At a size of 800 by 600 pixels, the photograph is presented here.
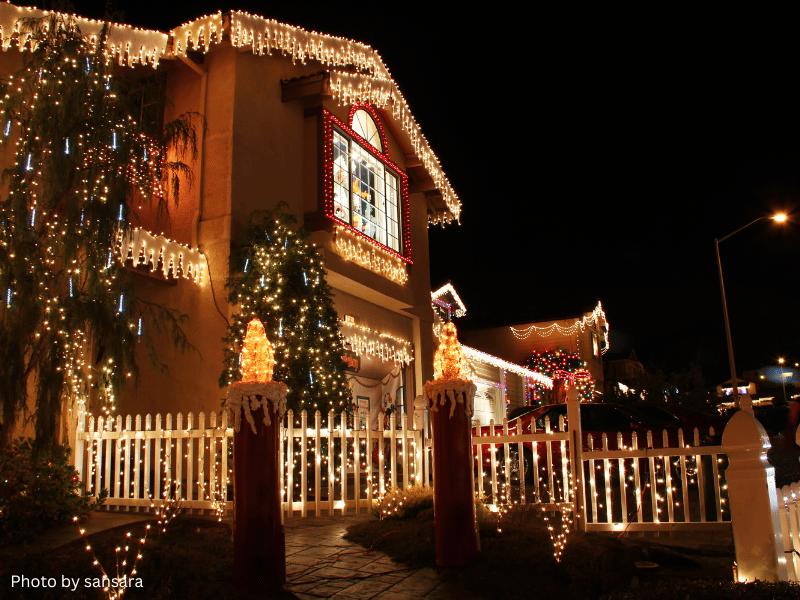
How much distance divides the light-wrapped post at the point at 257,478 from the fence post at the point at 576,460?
3.13 m

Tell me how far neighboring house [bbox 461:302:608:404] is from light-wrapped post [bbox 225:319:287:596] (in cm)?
2437

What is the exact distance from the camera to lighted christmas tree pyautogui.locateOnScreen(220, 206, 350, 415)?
31.8ft

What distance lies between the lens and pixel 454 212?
17438 mm

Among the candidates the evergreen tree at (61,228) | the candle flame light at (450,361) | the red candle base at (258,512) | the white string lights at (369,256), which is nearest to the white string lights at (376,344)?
the white string lights at (369,256)

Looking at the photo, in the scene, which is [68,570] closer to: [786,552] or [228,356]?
[786,552]

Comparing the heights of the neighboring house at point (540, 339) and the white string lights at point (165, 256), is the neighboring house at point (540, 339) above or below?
above

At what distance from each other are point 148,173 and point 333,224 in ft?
16.7

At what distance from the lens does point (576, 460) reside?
→ 21.9 ft

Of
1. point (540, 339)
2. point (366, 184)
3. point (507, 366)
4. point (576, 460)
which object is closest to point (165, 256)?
point (366, 184)

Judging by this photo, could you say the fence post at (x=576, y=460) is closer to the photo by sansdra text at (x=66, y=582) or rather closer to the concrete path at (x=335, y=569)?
the concrete path at (x=335, y=569)

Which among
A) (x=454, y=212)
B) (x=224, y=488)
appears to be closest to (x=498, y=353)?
(x=454, y=212)

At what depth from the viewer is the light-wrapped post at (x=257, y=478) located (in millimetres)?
4465

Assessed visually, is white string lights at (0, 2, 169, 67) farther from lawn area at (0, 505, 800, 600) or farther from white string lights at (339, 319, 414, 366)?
lawn area at (0, 505, 800, 600)

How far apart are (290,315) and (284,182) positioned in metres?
3.08
